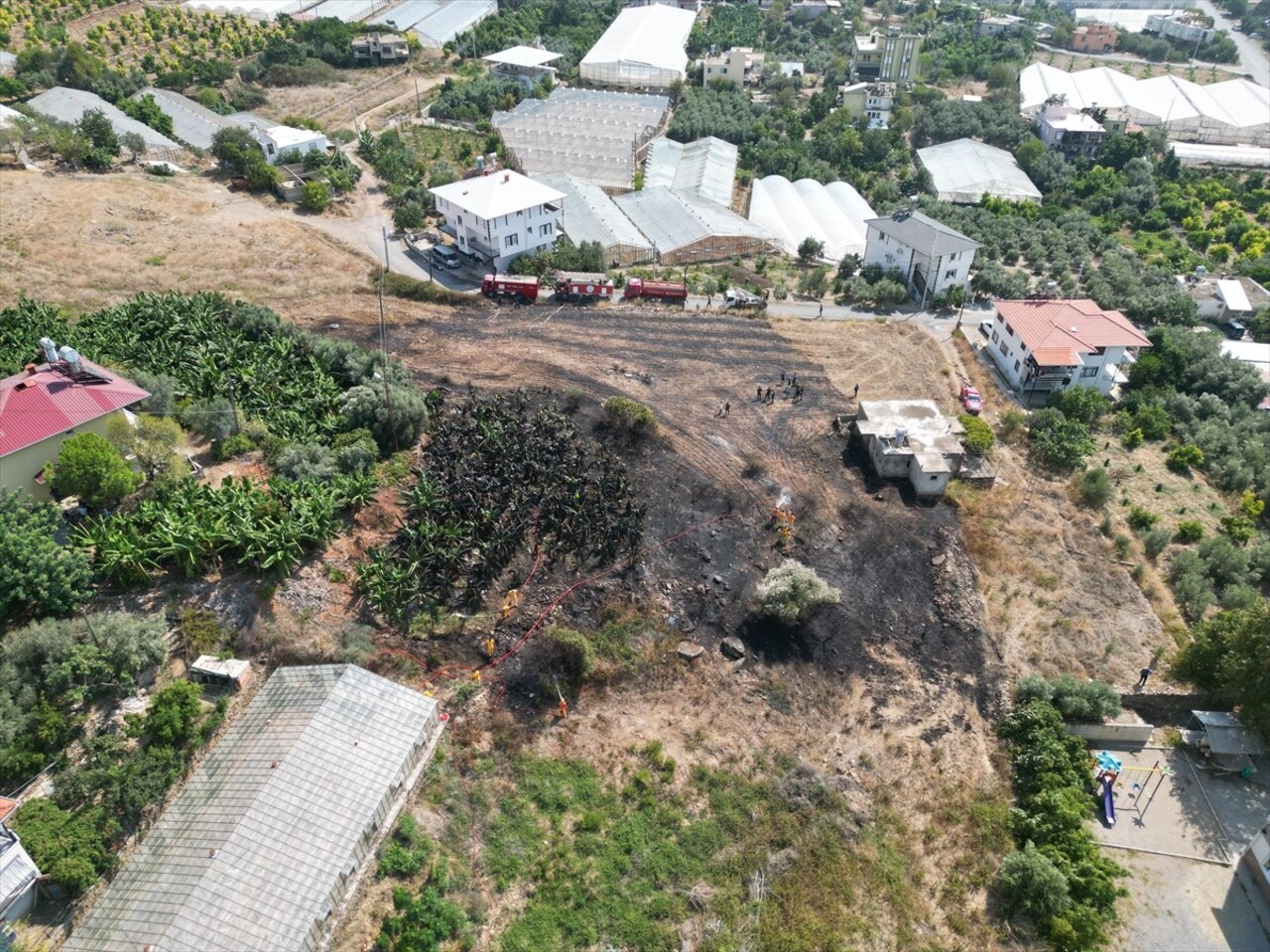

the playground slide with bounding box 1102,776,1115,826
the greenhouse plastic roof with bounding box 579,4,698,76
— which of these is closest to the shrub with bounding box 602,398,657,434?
the playground slide with bounding box 1102,776,1115,826

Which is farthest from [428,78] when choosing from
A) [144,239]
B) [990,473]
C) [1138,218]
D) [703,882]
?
[703,882]

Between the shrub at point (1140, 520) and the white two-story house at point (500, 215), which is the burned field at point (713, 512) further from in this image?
the shrub at point (1140, 520)

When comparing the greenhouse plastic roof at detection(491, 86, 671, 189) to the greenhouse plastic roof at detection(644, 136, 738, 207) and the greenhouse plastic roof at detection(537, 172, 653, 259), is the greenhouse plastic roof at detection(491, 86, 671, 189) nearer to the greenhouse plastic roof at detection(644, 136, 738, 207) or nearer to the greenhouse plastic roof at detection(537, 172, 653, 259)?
the greenhouse plastic roof at detection(644, 136, 738, 207)

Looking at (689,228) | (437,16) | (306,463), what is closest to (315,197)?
(689,228)

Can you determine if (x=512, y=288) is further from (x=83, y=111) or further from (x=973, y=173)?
(x=973, y=173)

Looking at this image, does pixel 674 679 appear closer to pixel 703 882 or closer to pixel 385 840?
pixel 703 882
